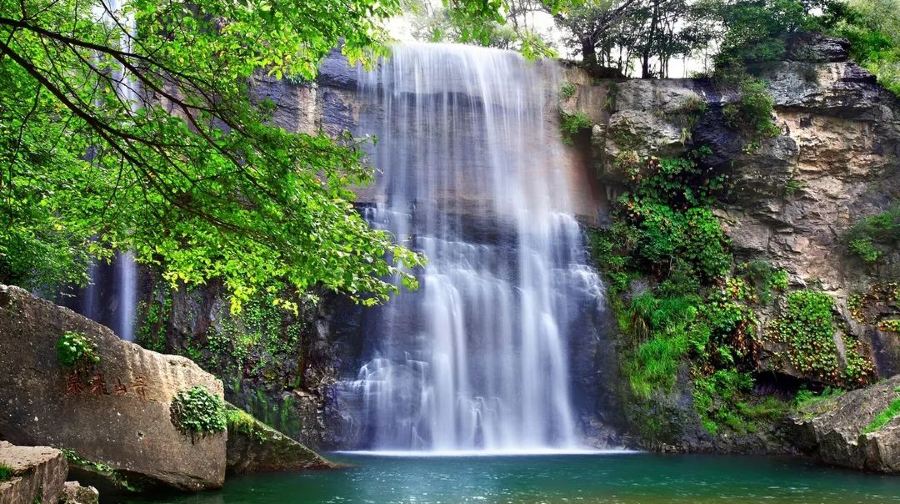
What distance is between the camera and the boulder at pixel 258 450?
345 inches

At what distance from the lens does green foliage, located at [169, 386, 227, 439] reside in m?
7.60

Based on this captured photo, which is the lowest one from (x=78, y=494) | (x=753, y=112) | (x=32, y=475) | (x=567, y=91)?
(x=78, y=494)

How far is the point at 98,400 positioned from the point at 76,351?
0.58 m

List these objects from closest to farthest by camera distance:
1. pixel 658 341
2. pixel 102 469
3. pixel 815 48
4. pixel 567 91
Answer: pixel 102 469 < pixel 658 341 < pixel 815 48 < pixel 567 91

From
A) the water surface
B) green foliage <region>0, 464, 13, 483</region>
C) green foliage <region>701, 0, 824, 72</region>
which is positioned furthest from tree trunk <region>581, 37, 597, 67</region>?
green foliage <region>0, 464, 13, 483</region>

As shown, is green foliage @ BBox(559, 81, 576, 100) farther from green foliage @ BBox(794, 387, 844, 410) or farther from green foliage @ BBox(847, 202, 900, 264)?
green foliage @ BBox(794, 387, 844, 410)

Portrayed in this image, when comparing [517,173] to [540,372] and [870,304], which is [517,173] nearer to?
[540,372]

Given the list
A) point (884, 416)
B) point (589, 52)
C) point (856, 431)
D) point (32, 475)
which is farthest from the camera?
point (589, 52)

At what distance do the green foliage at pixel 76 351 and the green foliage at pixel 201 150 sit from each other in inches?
59.4

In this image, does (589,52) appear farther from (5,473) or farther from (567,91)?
(5,473)

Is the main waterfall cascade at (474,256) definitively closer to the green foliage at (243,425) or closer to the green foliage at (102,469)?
the green foliage at (243,425)

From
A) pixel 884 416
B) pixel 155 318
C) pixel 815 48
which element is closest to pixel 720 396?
pixel 884 416

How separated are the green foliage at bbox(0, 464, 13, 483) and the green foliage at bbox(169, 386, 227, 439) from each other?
3.31m

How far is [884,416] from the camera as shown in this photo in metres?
10.9
